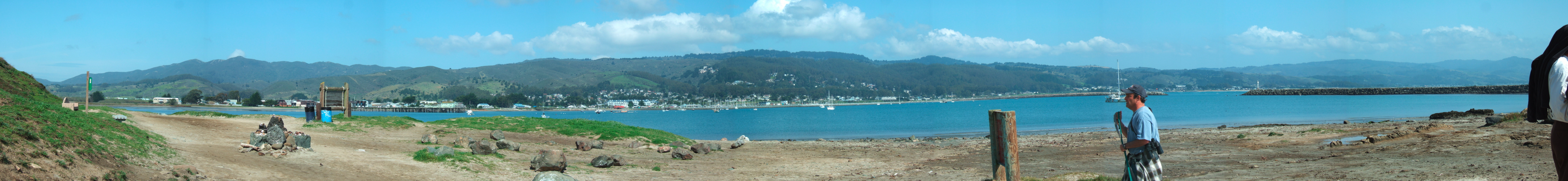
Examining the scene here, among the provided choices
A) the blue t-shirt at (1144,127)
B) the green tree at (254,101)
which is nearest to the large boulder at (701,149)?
the blue t-shirt at (1144,127)

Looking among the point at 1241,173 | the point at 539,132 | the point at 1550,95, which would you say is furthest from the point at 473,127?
the point at 1550,95

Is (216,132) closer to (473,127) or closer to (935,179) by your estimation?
(473,127)

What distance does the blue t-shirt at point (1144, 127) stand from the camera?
5789 millimetres

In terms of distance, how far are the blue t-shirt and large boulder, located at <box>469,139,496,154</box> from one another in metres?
9.55

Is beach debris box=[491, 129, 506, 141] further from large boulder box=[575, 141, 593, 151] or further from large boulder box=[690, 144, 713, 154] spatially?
large boulder box=[690, 144, 713, 154]

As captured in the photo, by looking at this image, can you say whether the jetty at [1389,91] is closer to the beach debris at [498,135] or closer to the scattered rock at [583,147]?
the scattered rock at [583,147]

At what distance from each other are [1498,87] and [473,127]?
15690cm

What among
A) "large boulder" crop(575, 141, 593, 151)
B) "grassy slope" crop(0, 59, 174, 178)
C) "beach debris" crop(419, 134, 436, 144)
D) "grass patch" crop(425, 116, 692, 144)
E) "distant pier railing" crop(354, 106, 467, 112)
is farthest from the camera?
"distant pier railing" crop(354, 106, 467, 112)

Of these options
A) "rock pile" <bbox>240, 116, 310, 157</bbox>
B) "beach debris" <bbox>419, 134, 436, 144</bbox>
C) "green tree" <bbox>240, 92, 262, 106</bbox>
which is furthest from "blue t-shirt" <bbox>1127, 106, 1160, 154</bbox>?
"green tree" <bbox>240, 92, 262, 106</bbox>

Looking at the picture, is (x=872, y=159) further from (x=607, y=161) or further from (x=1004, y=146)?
(x=1004, y=146)

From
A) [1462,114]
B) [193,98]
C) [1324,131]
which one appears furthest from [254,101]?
[1462,114]

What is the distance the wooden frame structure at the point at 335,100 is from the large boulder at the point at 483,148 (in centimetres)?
871

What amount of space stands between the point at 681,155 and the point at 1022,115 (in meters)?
76.0

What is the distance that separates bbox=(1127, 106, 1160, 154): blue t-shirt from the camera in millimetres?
5789
